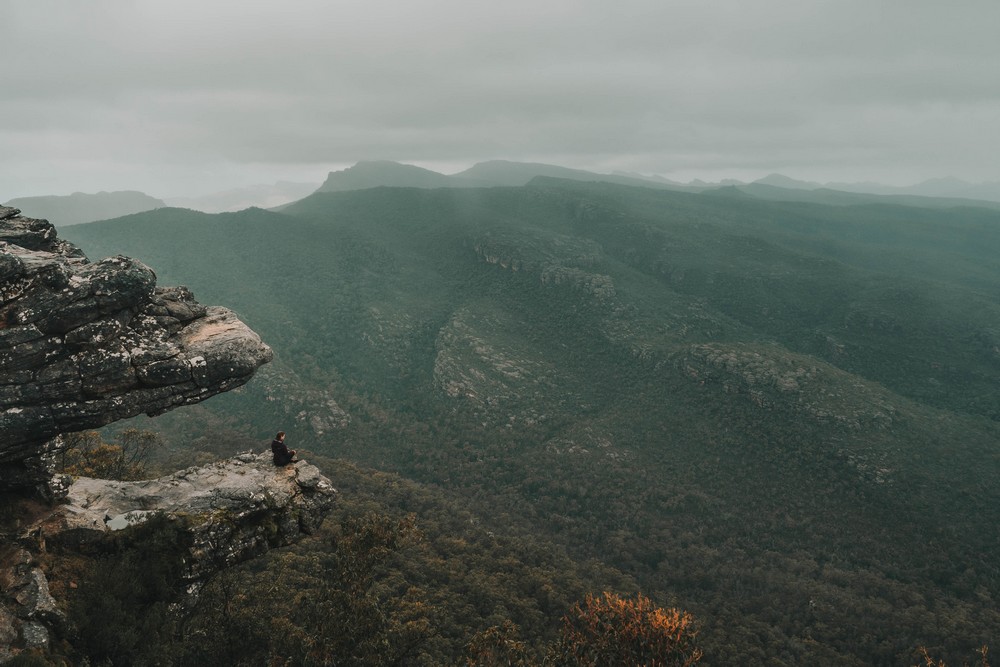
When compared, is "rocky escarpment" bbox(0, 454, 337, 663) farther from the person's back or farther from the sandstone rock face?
the person's back

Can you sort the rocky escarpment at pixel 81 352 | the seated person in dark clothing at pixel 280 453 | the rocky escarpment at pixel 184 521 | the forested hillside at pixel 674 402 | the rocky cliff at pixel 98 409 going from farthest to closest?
the forested hillside at pixel 674 402
the seated person in dark clothing at pixel 280 453
the rocky escarpment at pixel 81 352
the rocky cliff at pixel 98 409
the rocky escarpment at pixel 184 521

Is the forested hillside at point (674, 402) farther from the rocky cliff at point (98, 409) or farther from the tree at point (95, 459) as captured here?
the tree at point (95, 459)

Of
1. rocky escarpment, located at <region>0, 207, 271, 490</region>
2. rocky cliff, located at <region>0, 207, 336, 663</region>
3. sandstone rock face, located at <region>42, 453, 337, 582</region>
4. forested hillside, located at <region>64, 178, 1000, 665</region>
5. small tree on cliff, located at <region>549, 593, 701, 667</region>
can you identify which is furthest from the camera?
forested hillside, located at <region>64, 178, 1000, 665</region>

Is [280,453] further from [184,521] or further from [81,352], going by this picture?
[81,352]

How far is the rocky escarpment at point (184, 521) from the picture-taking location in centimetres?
1485

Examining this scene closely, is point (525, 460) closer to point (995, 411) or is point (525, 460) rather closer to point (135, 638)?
point (135, 638)

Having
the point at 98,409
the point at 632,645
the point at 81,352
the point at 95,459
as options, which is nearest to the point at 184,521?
the point at 98,409

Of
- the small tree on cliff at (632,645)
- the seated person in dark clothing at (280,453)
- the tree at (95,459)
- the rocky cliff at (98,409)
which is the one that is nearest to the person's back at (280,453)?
the seated person in dark clothing at (280,453)

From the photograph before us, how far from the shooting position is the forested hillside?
2675 inches

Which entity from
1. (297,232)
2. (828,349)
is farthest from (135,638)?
(297,232)

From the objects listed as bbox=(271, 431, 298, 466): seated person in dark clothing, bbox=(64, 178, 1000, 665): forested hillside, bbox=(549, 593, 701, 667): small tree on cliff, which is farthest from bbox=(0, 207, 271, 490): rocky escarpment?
bbox=(64, 178, 1000, 665): forested hillside

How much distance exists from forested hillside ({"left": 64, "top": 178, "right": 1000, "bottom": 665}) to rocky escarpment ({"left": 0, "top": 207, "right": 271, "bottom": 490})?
39.7 metres

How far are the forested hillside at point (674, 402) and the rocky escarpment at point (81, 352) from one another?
39.7m

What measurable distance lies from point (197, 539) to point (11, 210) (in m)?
17.9
